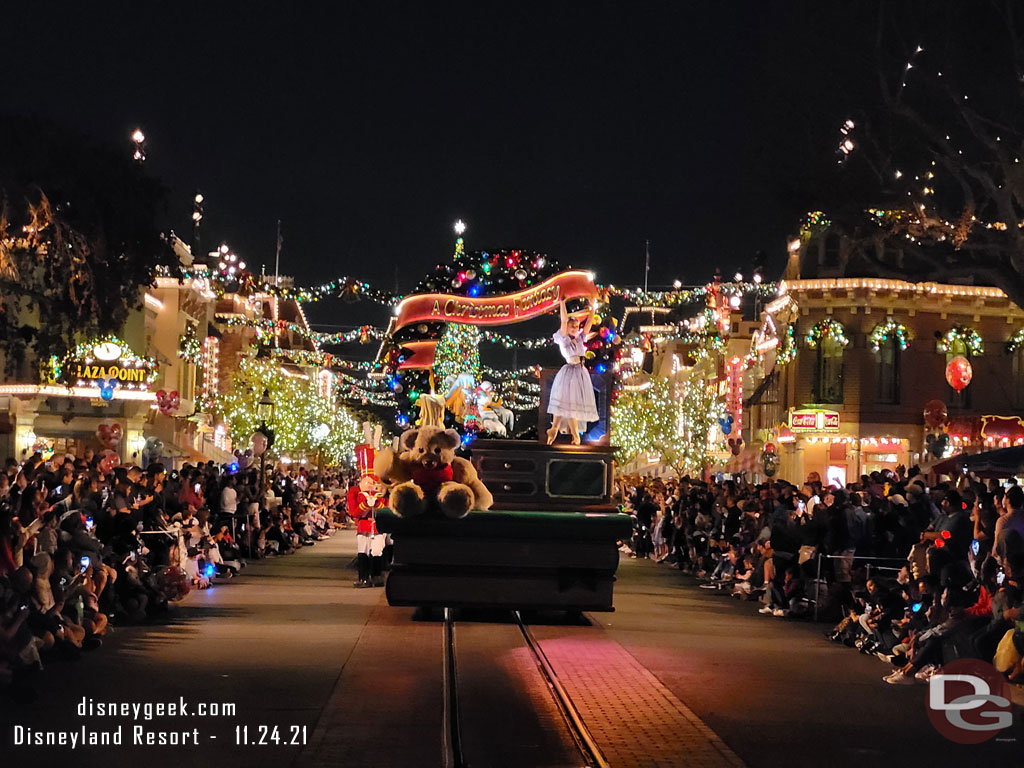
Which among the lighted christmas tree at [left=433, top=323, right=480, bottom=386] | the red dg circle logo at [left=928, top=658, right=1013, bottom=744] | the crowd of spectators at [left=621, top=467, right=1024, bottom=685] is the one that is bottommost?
the red dg circle logo at [left=928, top=658, right=1013, bottom=744]

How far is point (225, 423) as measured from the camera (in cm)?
7050

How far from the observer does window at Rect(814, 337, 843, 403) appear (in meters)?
50.5

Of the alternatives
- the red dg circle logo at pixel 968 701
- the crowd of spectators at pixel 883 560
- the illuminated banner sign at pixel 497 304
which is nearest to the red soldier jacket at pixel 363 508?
the illuminated banner sign at pixel 497 304

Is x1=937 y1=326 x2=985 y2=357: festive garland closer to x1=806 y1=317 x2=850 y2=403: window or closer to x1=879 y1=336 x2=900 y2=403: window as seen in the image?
x1=879 y1=336 x2=900 y2=403: window

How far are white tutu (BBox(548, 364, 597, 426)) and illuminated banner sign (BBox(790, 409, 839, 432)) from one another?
28637 mm

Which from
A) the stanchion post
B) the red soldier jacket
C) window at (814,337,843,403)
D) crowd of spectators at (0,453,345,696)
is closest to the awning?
the stanchion post

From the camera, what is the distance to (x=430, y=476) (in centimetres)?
1739

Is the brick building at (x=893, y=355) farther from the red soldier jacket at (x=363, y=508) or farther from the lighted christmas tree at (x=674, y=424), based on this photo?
the red soldier jacket at (x=363, y=508)

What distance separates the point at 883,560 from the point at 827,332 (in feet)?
99.0

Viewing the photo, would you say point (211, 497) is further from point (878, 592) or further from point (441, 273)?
point (878, 592)

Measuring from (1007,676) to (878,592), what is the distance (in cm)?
310

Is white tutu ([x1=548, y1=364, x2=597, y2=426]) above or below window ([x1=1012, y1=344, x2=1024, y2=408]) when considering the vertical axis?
below

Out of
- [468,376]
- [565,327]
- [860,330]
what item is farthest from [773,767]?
[860,330]

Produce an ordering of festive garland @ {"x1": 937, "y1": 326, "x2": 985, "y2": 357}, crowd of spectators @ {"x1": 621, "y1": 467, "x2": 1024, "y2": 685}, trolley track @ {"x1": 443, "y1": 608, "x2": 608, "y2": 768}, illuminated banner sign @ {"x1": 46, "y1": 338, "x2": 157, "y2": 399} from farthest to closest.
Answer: festive garland @ {"x1": 937, "y1": 326, "x2": 985, "y2": 357}
illuminated banner sign @ {"x1": 46, "y1": 338, "x2": 157, "y2": 399}
crowd of spectators @ {"x1": 621, "y1": 467, "x2": 1024, "y2": 685}
trolley track @ {"x1": 443, "y1": 608, "x2": 608, "y2": 768}
